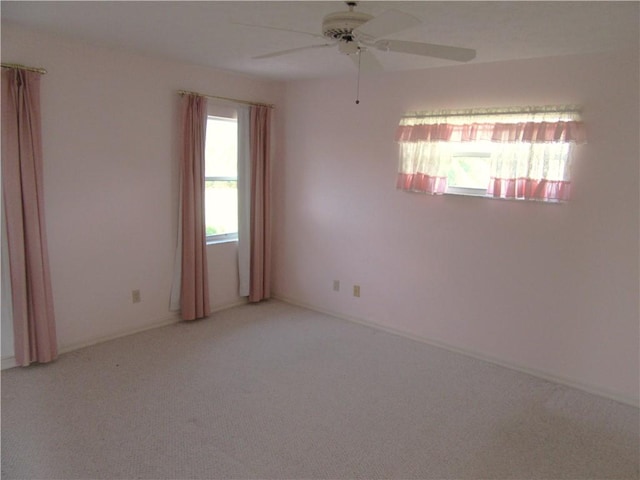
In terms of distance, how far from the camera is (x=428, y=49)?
2.03 metres

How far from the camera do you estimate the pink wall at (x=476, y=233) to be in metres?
2.96

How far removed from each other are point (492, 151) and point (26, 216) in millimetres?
3299

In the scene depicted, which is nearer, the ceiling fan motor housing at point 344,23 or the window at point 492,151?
the ceiling fan motor housing at point 344,23

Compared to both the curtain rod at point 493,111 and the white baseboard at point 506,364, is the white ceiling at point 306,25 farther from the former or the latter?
the white baseboard at point 506,364

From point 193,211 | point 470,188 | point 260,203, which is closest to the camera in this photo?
point 470,188

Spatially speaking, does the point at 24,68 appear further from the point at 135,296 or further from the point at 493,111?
the point at 493,111

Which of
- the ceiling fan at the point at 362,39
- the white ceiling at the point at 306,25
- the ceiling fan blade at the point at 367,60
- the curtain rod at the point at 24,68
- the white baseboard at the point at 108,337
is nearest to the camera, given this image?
the ceiling fan at the point at 362,39

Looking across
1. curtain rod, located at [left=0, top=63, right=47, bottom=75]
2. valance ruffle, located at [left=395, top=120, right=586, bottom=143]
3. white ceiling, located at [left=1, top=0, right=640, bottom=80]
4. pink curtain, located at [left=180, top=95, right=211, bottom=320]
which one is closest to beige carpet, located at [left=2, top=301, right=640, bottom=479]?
pink curtain, located at [left=180, top=95, right=211, bottom=320]

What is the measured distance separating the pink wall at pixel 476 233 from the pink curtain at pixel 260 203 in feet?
→ 0.67

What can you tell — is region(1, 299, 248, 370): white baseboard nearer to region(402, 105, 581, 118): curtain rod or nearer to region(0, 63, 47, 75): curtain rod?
region(0, 63, 47, 75): curtain rod

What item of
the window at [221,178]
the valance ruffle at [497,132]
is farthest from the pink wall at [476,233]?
the window at [221,178]

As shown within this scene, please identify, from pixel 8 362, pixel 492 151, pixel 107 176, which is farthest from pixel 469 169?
pixel 8 362

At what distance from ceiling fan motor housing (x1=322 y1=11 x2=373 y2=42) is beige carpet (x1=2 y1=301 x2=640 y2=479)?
2097mm

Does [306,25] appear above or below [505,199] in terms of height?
above
